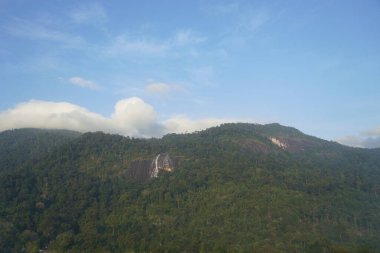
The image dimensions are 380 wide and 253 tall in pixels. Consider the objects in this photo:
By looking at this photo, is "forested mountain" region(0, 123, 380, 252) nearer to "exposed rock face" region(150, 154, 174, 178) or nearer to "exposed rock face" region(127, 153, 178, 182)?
"exposed rock face" region(127, 153, 178, 182)

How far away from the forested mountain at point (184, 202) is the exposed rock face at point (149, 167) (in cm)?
52

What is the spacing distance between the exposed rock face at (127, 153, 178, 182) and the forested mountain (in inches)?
20.4

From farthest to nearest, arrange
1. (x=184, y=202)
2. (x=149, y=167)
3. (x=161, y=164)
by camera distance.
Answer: (x=161, y=164)
(x=149, y=167)
(x=184, y=202)

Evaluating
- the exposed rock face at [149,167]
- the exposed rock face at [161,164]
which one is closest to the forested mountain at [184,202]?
the exposed rock face at [149,167]

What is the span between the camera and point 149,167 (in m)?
142

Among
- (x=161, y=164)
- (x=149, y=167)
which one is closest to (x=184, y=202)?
(x=161, y=164)

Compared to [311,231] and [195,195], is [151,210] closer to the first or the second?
[195,195]

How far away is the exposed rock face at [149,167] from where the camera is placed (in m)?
140

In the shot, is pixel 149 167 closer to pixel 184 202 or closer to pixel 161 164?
pixel 161 164

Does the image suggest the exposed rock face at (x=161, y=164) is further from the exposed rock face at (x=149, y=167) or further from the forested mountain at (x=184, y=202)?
the forested mountain at (x=184, y=202)

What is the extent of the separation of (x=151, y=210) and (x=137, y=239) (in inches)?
821

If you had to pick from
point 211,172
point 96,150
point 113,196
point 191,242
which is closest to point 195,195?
point 211,172

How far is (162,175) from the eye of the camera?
452 feet

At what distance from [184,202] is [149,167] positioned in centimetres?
2732
